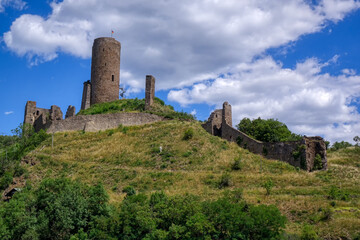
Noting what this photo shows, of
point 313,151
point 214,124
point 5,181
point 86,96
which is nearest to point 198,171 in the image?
point 214,124

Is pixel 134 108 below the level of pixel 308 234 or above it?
above

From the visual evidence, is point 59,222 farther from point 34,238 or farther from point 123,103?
point 123,103

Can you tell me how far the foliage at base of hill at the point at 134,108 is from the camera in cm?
4553

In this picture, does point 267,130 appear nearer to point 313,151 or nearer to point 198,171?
point 313,151

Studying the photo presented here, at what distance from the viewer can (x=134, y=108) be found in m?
48.6

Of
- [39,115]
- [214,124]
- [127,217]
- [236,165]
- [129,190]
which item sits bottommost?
[127,217]

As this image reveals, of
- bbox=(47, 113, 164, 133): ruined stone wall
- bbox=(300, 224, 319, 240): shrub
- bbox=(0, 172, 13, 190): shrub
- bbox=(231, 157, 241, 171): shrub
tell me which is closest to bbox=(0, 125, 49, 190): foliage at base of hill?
bbox=(0, 172, 13, 190): shrub

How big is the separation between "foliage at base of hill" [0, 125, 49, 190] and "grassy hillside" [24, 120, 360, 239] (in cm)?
140

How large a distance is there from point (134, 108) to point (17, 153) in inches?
581

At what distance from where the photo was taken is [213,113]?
39875 mm

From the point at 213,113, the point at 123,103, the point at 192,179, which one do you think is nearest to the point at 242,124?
the point at 213,113

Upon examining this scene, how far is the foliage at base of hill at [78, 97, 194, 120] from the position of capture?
1793 inches

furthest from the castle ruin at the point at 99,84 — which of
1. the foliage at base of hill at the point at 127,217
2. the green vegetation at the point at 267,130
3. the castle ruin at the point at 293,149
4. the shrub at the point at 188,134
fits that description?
the foliage at base of hill at the point at 127,217

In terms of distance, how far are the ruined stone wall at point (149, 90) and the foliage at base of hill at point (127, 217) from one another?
23401 millimetres
